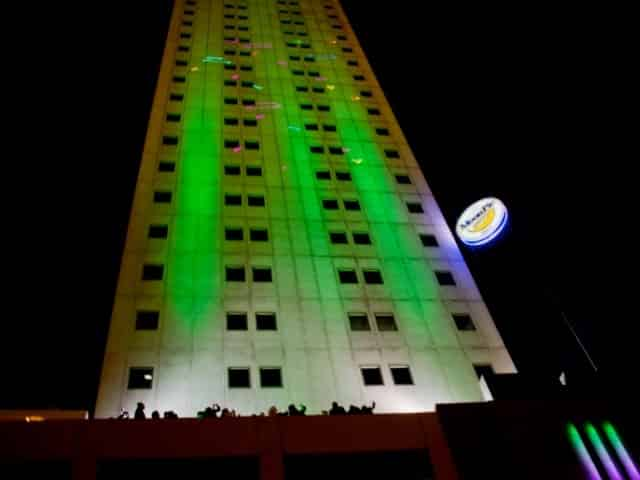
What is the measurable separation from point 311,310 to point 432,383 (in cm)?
456

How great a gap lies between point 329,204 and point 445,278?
5.70m

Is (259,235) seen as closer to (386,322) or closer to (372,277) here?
(372,277)

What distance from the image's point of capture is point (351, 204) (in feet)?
72.1

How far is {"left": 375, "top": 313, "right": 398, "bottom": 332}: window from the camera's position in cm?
1747

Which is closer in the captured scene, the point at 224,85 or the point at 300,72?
the point at 224,85

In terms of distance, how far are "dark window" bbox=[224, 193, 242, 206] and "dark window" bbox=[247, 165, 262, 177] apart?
5.16 feet

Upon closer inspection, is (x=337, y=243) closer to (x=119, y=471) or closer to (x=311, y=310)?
(x=311, y=310)

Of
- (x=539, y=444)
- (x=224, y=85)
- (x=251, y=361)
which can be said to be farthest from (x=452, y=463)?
(x=224, y=85)

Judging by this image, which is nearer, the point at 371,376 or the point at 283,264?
the point at 371,376

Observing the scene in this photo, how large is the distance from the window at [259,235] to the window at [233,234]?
0.38 metres

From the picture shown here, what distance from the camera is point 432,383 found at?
16000 mm

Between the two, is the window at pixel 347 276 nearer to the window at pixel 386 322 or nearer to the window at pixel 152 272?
the window at pixel 386 322

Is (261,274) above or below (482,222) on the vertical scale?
below

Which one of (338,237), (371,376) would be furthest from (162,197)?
(371,376)
